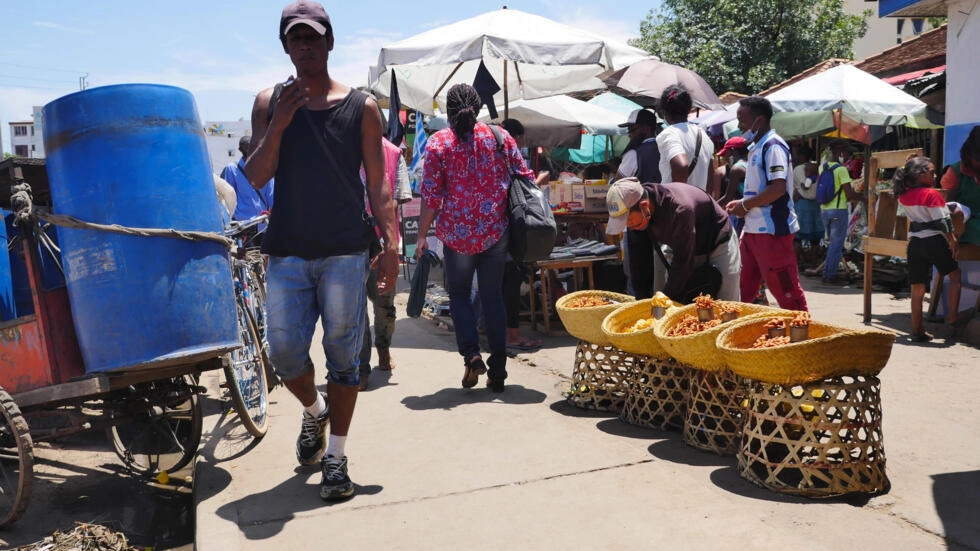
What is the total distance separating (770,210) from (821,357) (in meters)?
2.73

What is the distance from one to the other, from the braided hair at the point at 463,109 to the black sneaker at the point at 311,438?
7.54ft

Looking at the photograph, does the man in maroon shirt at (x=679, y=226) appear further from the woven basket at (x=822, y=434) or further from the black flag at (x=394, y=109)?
the black flag at (x=394, y=109)

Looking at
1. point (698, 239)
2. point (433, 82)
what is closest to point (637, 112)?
point (698, 239)

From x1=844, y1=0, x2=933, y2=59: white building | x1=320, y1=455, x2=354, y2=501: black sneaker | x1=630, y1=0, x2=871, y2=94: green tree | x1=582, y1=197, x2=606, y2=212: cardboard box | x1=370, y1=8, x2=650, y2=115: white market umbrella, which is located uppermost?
x1=844, y1=0, x2=933, y2=59: white building

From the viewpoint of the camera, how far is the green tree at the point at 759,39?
27.8 metres

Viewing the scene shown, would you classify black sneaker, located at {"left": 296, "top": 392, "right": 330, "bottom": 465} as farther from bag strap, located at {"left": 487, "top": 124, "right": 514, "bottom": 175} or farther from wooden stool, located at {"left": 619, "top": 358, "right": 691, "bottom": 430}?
bag strap, located at {"left": 487, "top": 124, "right": 514, "bottom": 175}

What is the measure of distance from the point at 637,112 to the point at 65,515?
5.64 meters

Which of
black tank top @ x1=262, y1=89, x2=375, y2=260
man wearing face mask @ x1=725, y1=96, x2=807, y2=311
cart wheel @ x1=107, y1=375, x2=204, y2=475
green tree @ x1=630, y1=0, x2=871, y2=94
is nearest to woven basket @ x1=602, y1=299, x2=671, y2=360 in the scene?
man wearing face mask @ x1=725, y1=96, x2=807, y2=311

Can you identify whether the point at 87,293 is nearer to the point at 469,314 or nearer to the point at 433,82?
the point at 469,314

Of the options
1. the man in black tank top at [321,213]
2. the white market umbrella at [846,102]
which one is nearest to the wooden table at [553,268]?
the man in black tank top at [321,213]

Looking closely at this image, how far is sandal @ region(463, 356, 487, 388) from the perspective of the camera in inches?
229

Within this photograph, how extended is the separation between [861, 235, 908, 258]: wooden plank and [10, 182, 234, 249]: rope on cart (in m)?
6.44

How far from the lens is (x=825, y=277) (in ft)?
39.6

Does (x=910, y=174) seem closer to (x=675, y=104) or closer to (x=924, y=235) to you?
(x=924, y=235)
